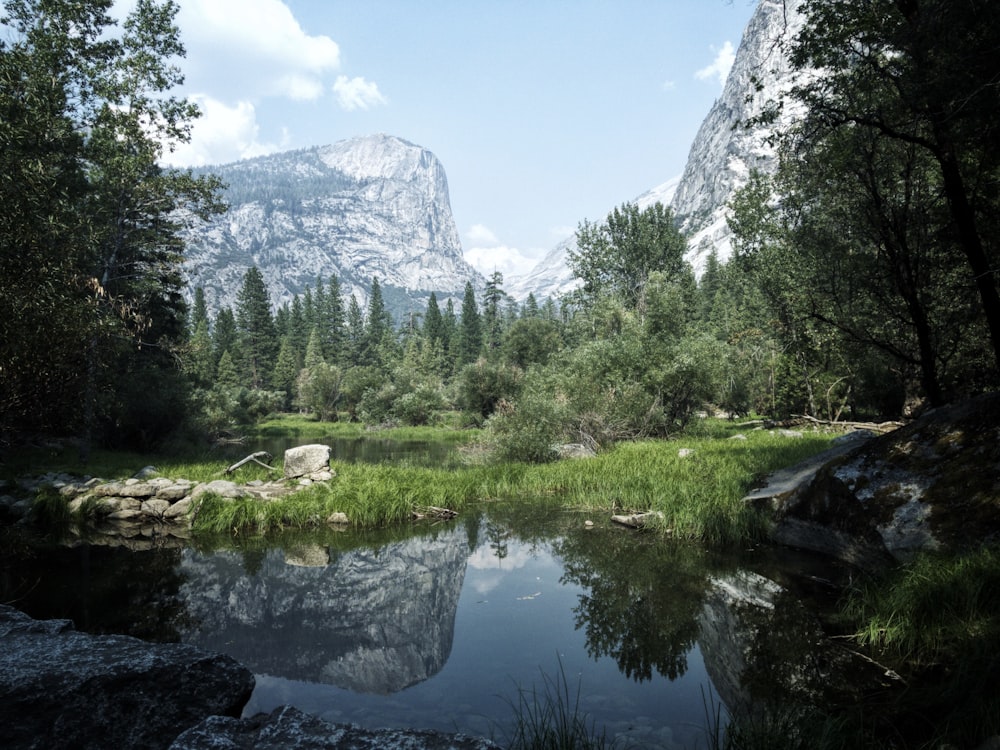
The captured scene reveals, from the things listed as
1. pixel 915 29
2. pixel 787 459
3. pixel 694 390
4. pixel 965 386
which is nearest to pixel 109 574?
pixel 915 29

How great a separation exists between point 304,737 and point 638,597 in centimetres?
585

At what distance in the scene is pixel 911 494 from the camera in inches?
297

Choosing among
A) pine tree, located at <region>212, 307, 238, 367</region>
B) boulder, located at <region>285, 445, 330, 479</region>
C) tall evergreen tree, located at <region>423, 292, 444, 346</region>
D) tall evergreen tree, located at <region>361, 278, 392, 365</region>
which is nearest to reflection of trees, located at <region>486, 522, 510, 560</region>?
boulder, located at <region>285, 445, 330, 479</region>

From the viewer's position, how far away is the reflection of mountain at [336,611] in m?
6.23

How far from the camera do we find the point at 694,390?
26.5 metres

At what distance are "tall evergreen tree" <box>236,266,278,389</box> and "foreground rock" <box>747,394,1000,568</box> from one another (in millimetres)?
84414

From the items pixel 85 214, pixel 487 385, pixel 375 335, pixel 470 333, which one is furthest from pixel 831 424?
pixel 375 335

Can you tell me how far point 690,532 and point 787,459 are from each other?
7.21 meters

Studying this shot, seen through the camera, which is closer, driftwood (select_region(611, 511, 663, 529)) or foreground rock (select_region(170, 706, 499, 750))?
foreground rock (select_region(170, 706, 499, 750))

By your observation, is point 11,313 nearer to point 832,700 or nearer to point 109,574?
point 109,574

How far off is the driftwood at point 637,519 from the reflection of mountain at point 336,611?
3.66 m

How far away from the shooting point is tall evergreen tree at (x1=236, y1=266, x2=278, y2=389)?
83688mm

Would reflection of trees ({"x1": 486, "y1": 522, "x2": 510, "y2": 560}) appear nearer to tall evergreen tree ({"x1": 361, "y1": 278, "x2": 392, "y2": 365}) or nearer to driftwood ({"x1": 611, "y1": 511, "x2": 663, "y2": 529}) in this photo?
driftwood ({"x1": 611, "y1": 511, "x2": 663, "y2": 529})

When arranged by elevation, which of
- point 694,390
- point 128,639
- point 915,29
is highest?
point 915,29
